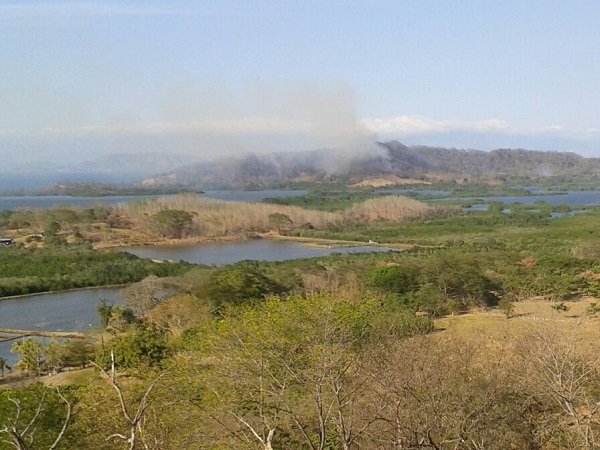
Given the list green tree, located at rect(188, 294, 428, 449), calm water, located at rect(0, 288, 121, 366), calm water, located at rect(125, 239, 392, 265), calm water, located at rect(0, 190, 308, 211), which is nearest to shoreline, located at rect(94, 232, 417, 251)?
calm water, located at rect(125, 239, 392, 265)

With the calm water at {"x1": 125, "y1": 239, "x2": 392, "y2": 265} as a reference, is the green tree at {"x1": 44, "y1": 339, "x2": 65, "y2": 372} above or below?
above

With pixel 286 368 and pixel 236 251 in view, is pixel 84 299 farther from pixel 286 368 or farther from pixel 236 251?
pixel 286 368

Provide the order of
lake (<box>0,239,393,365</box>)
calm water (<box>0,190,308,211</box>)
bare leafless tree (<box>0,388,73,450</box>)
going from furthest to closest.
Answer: calm water (<box>0,190,308,211</box>) < lake (<box>0,239,393,365</box>) < bare leafless tree (<box>0,388,73,450</box>)

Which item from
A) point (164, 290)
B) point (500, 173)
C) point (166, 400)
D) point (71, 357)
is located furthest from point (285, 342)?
point (500, 173)

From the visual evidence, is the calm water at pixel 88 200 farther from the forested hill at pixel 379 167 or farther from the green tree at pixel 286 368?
the green tree at pixel 286 368

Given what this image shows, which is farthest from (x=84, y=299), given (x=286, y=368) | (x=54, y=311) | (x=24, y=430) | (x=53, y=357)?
(x=24, y=430)

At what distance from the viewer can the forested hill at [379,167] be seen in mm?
115044

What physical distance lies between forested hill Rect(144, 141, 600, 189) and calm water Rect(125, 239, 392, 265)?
210 ft

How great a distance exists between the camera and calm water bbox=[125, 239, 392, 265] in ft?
113

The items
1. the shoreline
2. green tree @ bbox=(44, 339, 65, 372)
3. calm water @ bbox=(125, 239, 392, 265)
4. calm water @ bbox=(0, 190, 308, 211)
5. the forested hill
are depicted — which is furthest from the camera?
the forested hill

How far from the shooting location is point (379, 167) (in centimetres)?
11619

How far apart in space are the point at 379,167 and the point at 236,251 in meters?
81.8

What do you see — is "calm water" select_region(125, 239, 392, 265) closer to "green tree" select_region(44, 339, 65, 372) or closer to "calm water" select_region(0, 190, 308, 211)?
→ "green tree" select_region(44, 339, 65, 372)

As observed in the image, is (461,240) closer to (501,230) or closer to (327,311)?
(501,230)
